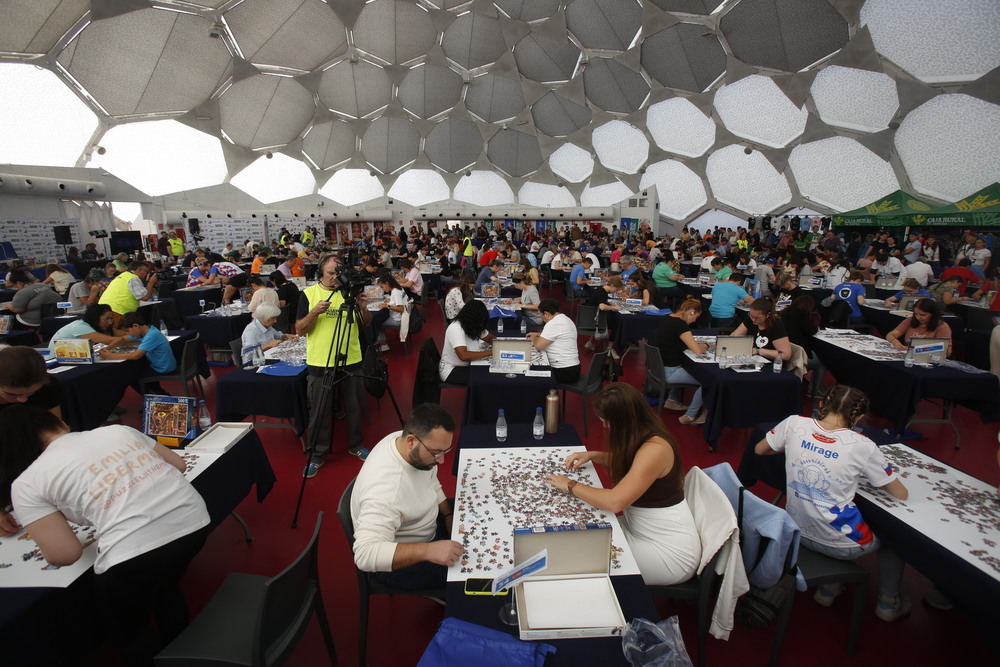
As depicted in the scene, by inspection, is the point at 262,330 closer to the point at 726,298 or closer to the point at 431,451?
the point at 431,451

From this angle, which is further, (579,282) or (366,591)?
(579,282)

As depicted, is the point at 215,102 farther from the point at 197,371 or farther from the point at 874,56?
the point at 874,56

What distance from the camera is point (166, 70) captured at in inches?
767

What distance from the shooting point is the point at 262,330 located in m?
5.15

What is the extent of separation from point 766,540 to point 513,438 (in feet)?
5.05

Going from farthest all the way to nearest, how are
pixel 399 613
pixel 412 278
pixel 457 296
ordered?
pixel 412 278 < pixel 457 296 < pixel 399 613

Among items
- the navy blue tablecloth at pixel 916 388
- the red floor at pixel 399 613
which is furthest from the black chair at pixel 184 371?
the navy blue tablecloth at pixel 916 388

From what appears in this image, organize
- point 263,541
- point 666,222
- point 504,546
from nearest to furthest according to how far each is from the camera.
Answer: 1. point 504,546
2. point 263,541
3. point 666,222

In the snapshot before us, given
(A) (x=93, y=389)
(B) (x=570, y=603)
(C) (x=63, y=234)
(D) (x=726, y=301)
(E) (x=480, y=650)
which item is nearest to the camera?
(E) (x=480, y=650)

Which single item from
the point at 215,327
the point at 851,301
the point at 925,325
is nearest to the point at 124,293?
the point at 215,327

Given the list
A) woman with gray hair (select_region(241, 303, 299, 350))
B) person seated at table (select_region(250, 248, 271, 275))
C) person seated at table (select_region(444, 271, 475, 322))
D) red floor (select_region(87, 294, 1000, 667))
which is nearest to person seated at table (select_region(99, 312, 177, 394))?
woman with gray hair (select_region(241, 303, 299, 350))

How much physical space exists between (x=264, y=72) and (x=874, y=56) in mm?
26954

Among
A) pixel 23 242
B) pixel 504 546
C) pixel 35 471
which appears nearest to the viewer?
pixel 35 471

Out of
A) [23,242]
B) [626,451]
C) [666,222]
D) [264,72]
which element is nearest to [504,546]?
[626,451]
